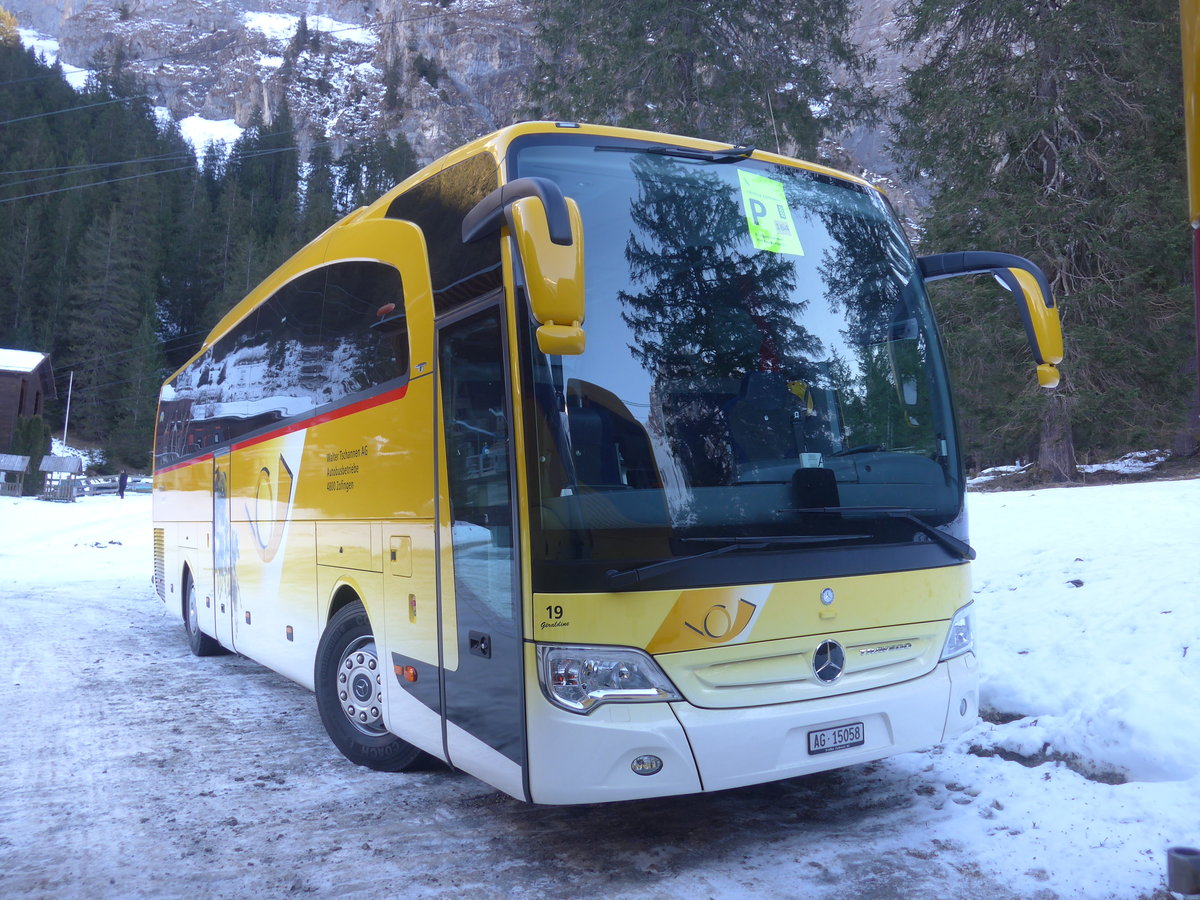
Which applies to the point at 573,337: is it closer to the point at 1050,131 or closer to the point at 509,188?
the point at 509,188

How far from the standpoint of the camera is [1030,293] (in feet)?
16.1

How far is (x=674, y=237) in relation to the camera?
14.2 feet

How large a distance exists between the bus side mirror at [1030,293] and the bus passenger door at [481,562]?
2.54 meters

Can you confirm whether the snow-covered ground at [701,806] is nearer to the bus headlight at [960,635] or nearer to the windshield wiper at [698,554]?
the bus headlight at [960,635]

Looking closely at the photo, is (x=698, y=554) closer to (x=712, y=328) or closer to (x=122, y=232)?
(x=712, y=328)

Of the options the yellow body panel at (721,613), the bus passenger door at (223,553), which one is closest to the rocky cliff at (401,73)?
the bus passenger door at (223,553)

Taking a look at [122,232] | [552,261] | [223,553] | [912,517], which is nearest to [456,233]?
[552,261]

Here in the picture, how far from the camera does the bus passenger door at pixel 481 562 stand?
3959mm

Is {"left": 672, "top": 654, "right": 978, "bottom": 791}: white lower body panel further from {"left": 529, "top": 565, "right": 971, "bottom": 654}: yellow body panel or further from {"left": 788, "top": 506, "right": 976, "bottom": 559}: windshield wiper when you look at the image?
{"left": 788, "top": 506, "right": 976, "bottom": 559}: windshield wiper

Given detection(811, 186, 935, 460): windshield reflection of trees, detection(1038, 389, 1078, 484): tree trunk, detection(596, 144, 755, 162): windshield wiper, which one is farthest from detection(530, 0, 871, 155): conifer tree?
detection(596, 144, 755, 162): windshield wiper

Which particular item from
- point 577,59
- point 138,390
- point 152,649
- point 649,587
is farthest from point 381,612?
point 138,390

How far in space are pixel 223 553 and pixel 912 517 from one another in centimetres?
630

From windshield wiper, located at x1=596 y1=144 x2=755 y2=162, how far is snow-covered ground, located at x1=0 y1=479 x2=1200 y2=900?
3140mm

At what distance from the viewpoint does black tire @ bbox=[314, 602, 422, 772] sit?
18.1 feet
